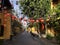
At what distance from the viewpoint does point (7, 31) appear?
956 inches

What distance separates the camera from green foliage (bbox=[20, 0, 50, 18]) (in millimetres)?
35794

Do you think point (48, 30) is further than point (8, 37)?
Yes

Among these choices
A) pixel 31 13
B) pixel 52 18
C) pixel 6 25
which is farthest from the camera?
pixel 31 13

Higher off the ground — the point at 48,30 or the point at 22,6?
the point at 22,6

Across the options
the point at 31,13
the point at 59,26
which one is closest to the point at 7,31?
the point at 59,26

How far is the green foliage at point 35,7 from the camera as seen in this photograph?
117 feet

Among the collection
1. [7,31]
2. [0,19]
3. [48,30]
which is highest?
[0,19]

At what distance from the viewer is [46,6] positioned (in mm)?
35719

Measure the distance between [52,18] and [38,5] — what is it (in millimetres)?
9636

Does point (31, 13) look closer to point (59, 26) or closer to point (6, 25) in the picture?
point (59, 26)

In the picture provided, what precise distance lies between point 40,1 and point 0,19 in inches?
670

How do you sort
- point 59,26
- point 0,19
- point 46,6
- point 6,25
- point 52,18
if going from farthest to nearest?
point 46,6
point 52,18
point 59,26
point 6,25
point 0,19

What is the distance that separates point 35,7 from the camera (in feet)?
126

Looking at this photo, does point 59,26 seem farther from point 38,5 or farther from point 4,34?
point 38,5
